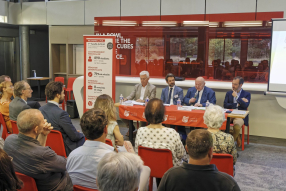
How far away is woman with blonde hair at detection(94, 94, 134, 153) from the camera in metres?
3.30

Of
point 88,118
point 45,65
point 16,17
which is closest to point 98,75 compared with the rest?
point 88,118

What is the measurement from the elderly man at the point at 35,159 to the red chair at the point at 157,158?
80 centimetres

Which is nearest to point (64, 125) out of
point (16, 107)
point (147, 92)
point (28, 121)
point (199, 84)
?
point (28, 121)

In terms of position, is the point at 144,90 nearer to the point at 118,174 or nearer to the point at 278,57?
the point at 278,57

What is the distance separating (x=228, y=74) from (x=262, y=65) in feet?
2.60

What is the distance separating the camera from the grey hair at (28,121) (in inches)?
99.3

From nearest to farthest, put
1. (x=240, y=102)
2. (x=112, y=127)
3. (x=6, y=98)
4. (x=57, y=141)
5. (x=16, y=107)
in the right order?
1. (x=112, y=127)
2. (x=57, y=141)
3. (x=16, y=107)
4. (x=6, y=98)
5. (x=240, y=102)

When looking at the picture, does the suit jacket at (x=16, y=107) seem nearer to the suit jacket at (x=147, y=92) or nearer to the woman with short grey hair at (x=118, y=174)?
the suit jacket at (x=147, y=92)

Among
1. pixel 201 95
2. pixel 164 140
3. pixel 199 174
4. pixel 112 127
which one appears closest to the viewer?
pixel 199 174

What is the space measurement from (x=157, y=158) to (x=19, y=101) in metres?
2.41

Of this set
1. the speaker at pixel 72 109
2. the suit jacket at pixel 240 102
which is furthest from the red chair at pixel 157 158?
the speaker at pixel 72 109

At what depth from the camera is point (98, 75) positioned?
609 centimetres

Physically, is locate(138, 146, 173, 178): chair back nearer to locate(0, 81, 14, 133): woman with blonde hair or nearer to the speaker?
locate(0, 81, 14, 133): woman with blonde hair

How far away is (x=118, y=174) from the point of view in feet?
4.83
